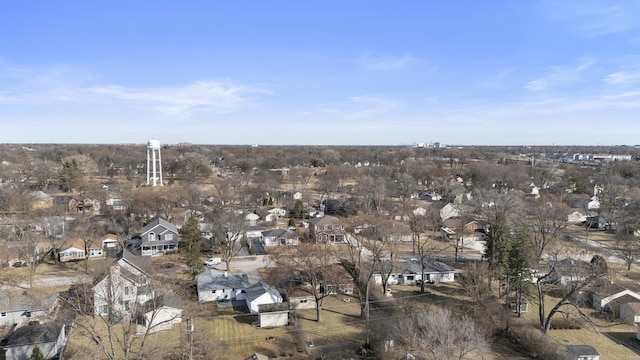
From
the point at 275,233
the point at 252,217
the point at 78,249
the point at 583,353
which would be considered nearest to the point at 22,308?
the point at 78,249

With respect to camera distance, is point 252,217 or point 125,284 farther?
point 252,217

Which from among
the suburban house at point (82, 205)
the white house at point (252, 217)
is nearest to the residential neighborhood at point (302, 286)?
the suburban house at point (82, 205)

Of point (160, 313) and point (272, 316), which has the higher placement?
point (160, 313)

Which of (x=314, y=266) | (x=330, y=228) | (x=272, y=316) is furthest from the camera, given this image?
(x=330, y=228)

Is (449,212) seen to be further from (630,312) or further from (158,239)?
(158,239)

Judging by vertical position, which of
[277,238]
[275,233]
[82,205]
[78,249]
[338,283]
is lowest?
[277,238]

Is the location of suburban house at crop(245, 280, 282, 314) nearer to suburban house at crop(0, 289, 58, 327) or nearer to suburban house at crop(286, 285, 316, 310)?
suburban house at crop(286, 285, 316, 310)

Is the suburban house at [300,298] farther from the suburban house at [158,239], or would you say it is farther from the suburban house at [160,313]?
the suburban house at [158,239]
